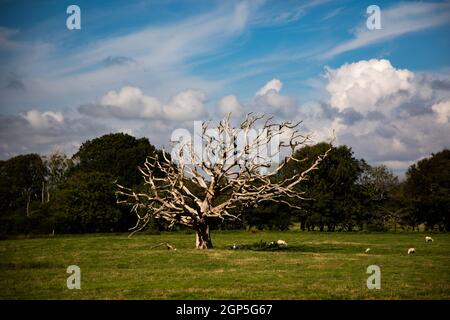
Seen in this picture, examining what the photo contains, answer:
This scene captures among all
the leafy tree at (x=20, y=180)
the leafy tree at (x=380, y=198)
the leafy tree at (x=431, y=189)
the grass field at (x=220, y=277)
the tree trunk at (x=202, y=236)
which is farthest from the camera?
the leafy tree at (x=20, y=180)

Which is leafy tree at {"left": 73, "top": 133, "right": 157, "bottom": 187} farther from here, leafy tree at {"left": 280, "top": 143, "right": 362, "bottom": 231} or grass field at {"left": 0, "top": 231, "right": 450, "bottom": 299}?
grass field at {"left": 0, "top": 231, "right": 450, "bottom": 299}

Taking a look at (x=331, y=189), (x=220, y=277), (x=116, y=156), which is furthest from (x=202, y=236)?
(x=116, y=156)

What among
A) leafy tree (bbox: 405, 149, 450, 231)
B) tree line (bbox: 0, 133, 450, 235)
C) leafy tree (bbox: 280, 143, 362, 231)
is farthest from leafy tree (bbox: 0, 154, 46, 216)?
leafy tree (bbox: 405, 149, 450, 231)

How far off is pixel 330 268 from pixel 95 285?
1026 cm

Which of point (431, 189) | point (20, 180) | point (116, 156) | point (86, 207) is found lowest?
point (86, 207)

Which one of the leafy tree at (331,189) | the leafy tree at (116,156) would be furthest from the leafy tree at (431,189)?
the leafy tree at (116,156)

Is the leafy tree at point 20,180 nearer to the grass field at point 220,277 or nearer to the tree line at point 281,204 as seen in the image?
the tree line at point 281,204

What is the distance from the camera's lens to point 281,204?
6981cm

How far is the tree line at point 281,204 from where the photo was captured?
62062mm

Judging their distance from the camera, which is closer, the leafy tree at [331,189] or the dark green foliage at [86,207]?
the dark green foliage at [86,207]

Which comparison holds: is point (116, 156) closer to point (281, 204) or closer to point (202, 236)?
point (281, 204)

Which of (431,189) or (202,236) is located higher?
(431,189)
